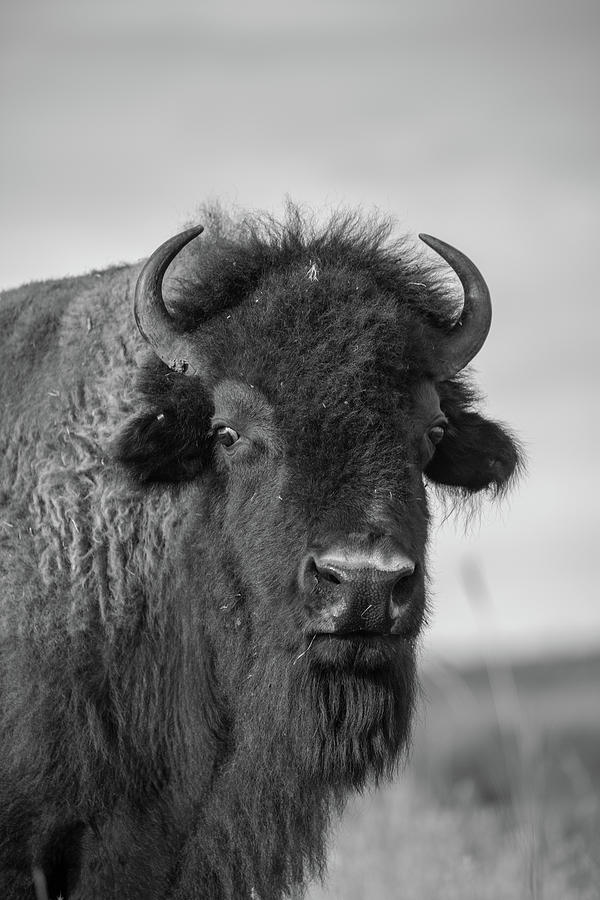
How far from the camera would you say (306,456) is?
634 cm

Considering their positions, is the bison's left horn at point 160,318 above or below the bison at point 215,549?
above

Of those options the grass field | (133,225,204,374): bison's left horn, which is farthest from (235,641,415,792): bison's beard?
(133,225,204,374): bison's left horn

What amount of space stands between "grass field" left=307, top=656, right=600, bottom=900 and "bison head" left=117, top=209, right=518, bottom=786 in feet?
3.45

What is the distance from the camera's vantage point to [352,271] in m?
7.07

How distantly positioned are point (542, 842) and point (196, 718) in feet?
7.45

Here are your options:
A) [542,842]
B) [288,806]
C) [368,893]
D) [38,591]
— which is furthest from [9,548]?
[368,893]

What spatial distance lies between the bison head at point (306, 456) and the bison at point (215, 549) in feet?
0.05

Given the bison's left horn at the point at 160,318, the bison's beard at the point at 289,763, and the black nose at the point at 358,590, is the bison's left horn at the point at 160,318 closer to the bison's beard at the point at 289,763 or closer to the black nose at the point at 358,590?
the black nose at the point at 358,590

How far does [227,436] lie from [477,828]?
26.2 feet

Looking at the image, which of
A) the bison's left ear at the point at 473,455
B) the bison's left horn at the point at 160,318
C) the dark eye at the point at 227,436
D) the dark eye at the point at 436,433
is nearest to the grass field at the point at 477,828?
the bison's left ear at the point at 473,455

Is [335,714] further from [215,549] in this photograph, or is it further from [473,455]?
[473,455]

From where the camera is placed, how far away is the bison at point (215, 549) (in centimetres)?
640

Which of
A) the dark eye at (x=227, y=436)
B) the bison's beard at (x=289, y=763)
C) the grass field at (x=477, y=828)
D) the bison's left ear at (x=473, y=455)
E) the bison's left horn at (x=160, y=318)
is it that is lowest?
the grass field at (x=477, y=828)

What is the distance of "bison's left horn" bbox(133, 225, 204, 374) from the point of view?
22.7ft
